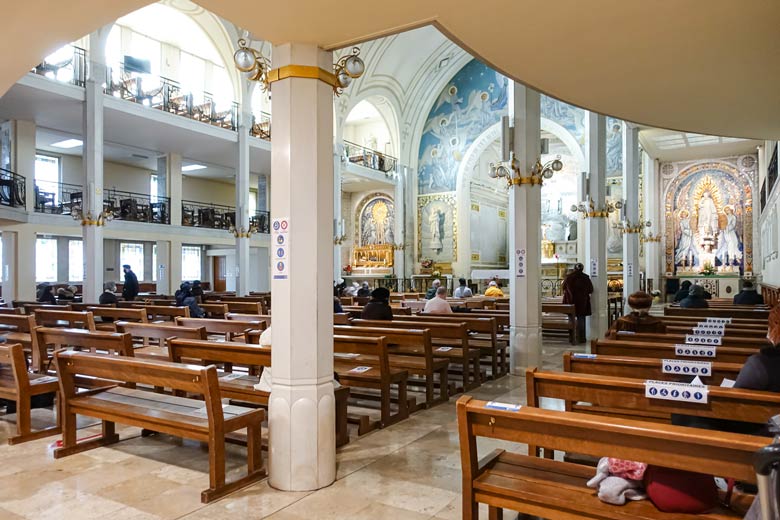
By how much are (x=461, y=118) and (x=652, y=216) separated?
895cm

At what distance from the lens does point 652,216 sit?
22094 millimetres

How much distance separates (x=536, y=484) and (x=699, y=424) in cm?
93

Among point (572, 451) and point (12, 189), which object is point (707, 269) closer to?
point (572, 451)

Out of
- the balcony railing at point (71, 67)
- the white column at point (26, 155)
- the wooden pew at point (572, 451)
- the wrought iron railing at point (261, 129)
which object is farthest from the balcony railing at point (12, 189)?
the wooden pew at point (572, 451)

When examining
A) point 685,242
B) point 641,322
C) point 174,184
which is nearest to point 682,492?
point 641,322

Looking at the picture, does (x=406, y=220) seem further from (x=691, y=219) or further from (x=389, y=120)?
(x=691, y=219)

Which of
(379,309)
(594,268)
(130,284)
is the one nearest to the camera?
(379,309)

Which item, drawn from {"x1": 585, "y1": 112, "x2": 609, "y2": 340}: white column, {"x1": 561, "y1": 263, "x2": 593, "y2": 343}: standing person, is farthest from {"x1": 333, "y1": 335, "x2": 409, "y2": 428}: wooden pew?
{"x1": 585, "y1": 112, "x2": 609, "y2": 340}: white column

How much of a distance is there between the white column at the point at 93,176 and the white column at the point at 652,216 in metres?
19.0

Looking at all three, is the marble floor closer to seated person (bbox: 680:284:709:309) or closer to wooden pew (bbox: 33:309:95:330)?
wooden pew (bbox: 33:309:95:330)

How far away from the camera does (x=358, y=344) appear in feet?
17.1

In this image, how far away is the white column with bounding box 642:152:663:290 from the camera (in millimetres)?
21703

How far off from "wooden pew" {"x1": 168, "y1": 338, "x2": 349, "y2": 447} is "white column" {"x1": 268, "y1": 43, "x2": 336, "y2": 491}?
23.6 inches

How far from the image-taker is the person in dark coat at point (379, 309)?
735 centimetres
